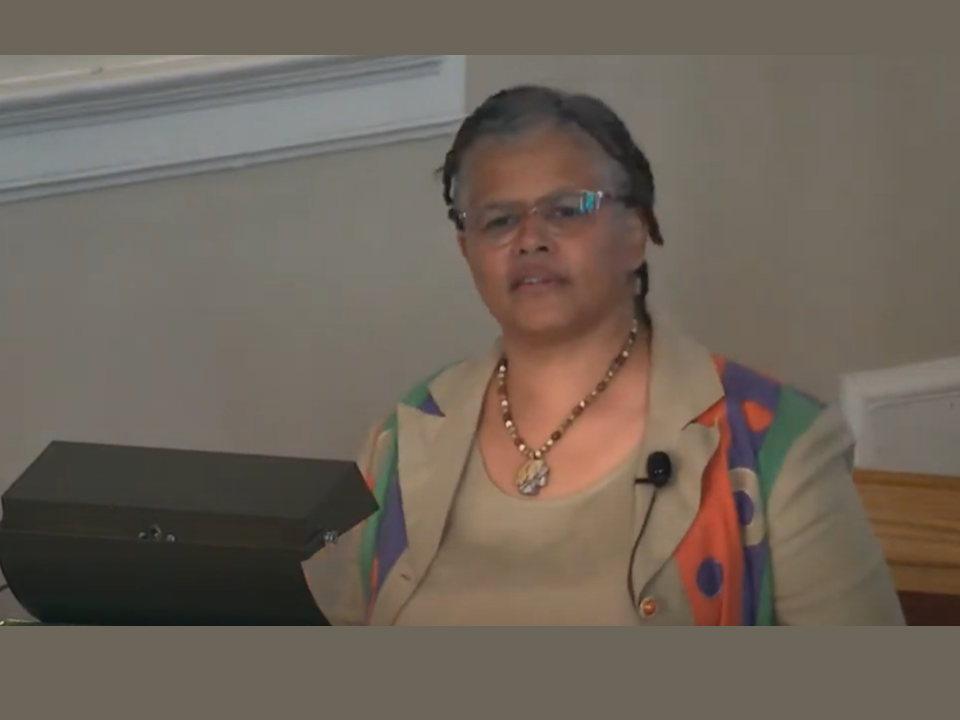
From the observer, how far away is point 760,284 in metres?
1.16

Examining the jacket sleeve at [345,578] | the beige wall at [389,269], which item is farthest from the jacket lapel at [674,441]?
the jacket sleeve at [345,578]

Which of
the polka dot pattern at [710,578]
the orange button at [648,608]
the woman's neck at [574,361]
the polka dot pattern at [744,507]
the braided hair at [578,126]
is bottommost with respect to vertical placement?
the orange button at [648,608]

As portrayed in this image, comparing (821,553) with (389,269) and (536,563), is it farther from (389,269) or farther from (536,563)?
(389,269)

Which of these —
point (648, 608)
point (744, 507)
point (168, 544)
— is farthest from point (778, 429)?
point (168, 544)

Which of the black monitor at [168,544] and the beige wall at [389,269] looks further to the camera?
the beige wall at [389,269]

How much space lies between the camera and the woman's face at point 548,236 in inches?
38.2

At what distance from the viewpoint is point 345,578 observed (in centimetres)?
101

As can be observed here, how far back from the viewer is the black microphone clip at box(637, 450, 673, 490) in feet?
3.12

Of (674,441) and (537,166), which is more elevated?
(537,166)

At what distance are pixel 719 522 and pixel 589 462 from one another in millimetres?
103

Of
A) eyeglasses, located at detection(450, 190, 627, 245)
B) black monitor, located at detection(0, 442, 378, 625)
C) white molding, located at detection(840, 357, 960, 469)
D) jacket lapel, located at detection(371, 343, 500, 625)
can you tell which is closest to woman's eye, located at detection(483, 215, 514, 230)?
eyeglasses, located at detection(450, 190, 627, 245)

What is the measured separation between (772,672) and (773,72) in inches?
23.3

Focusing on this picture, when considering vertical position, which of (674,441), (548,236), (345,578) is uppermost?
(548,236)

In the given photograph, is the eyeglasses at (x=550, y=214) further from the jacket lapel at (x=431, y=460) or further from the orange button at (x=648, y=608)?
the orange button at (x=648, y=608)
